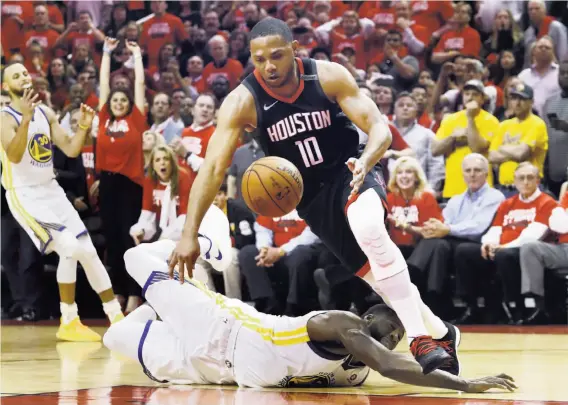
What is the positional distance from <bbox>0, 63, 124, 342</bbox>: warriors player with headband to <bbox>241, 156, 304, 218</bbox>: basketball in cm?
364

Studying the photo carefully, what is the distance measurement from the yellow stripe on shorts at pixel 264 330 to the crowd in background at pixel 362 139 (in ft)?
11.0

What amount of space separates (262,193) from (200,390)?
994 mm

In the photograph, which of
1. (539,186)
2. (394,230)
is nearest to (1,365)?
(394,230)

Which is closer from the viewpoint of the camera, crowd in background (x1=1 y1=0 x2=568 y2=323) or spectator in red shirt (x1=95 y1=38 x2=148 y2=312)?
crowd in background (x1=1 y1=0 x2=568 y2=323)

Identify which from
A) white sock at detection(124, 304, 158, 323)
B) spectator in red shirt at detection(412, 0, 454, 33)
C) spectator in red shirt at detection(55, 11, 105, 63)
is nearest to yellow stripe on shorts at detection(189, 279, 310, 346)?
white sock at detection(124, 304, 158, 323)

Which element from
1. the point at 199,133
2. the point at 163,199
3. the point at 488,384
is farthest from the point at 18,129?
the point at 488,384

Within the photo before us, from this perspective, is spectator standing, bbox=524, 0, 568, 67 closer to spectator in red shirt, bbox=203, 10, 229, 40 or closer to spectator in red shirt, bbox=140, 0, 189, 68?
spectator in red shirt, bbox=203, 10, 229, 40

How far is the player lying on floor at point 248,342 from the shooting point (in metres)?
4.36

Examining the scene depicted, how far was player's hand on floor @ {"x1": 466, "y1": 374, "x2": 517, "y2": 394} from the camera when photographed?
442cm

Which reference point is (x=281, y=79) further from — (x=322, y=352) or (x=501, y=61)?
(x=501, y=61)

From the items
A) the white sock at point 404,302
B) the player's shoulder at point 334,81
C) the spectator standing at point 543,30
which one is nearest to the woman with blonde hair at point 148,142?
the spectator standing at point 543,30

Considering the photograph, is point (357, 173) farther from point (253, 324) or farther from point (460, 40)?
point (460, 40)

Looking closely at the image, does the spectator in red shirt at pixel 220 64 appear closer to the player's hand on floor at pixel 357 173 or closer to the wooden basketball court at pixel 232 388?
the wooden basketball court at pixel 232 388

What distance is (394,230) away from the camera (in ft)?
29.8
